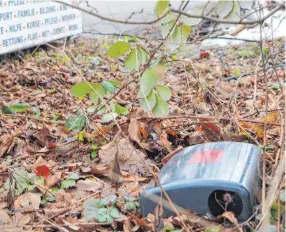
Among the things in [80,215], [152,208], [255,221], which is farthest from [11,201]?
[255,221]

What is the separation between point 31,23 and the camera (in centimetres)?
582

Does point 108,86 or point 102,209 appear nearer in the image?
point 102,209

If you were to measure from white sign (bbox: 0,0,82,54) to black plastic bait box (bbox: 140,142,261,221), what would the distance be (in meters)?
3.95

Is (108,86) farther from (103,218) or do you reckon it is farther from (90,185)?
(103,218)

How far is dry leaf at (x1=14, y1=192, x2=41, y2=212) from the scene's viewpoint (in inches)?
77.1

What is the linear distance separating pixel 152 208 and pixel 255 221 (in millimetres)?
329

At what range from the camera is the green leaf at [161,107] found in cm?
222

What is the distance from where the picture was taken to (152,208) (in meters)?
1.72

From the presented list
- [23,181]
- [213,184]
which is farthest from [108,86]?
[213,184]

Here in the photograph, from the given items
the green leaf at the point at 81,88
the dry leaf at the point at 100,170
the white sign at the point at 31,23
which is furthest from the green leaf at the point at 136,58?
the white sign at the point at 31,23

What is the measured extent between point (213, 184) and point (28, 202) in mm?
761

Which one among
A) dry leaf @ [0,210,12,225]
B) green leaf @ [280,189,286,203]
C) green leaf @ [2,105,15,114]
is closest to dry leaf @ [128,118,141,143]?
dry leaf @ [0,210,12,225]

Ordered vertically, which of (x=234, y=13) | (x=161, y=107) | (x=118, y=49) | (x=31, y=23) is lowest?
(x=161, y=107)

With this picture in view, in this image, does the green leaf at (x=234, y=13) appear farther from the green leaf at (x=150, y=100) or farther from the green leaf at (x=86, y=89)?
the green leaf at (x=86, y=89)
